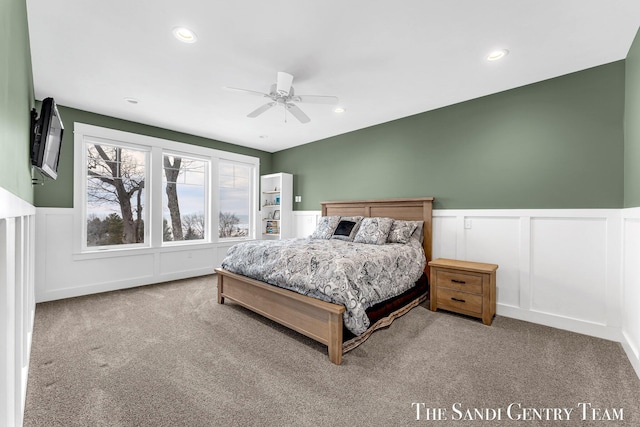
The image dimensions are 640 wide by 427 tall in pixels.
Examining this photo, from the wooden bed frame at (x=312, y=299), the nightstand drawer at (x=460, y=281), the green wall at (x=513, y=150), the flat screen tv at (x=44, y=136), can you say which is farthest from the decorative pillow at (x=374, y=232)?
the flat screen tv at (x=44, y=136)

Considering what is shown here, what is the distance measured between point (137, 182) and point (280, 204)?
8.09 ft

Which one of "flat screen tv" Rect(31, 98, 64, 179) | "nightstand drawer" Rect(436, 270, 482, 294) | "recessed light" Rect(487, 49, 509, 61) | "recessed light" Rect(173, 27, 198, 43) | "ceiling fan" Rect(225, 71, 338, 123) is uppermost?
"recessed light" Rect(173, 27, 198, 43)

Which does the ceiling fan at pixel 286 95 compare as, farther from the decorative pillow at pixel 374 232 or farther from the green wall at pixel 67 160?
the green wall at pixel 67 160

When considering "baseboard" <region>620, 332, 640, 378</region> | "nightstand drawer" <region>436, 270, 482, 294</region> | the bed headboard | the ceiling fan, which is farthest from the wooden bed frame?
the ceiling fan

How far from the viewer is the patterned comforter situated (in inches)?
91.0

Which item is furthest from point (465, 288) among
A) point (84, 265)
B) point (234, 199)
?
point (84, 265)

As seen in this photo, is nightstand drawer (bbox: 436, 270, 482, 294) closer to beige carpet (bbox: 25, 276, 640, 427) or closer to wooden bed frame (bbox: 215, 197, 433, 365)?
→ beige carpet (bbox: 25, 276, 640, 427)

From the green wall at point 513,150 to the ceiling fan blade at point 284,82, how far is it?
2.12 m

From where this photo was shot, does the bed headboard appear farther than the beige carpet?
Yes

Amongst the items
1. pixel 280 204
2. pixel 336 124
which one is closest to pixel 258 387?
pixel 336 124

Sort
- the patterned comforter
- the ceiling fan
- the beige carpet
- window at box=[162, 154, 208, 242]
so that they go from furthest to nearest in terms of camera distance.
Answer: window at box=[162, 154, 208, 242], the ceiling fan, the patterned comforter, the beige carpet

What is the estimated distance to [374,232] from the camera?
12.3 ft

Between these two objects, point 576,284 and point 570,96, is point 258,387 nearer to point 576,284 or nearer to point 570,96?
point 576,284

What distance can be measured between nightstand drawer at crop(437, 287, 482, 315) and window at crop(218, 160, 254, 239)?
402cm
